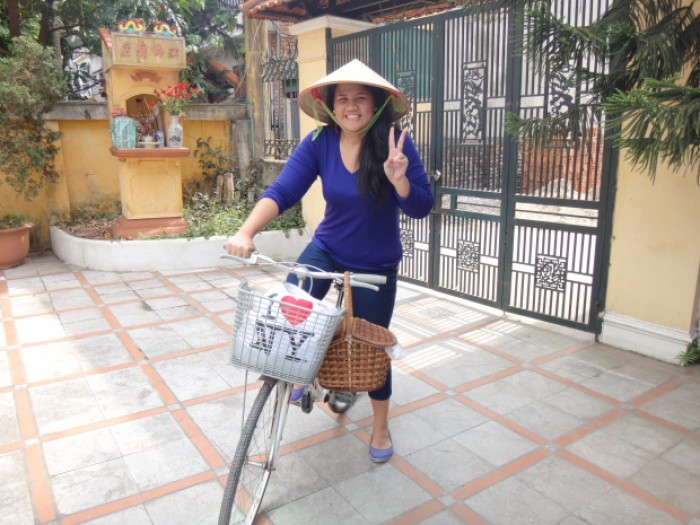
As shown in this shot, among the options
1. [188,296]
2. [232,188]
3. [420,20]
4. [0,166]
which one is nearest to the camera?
[420,20]

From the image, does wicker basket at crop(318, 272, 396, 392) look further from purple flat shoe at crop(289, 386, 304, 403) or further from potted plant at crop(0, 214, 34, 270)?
potted plant at crop(0, 214, 34, 270)

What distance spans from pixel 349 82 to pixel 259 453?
1.58 metres

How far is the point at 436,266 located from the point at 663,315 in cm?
191

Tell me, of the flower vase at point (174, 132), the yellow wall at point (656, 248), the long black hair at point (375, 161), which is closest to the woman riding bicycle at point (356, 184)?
the long black hair at point (375, 161)

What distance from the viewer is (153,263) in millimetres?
6000

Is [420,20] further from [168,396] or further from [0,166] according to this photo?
[0,166]

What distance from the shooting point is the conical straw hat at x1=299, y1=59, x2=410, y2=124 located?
7.34 ft

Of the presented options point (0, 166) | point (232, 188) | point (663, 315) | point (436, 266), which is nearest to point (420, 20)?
point (436, 266)

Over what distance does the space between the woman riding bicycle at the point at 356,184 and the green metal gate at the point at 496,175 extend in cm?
162

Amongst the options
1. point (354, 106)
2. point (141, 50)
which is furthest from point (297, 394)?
point (141, 50)

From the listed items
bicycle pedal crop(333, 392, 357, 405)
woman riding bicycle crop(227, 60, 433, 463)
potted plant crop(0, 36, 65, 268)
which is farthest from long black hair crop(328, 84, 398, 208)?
potted plant crop(0, 36, 65, 268)

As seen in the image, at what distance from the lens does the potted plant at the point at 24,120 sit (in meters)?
5.74

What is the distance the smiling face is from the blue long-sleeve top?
12 cm

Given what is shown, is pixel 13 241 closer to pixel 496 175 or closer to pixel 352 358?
pixel 496 175
